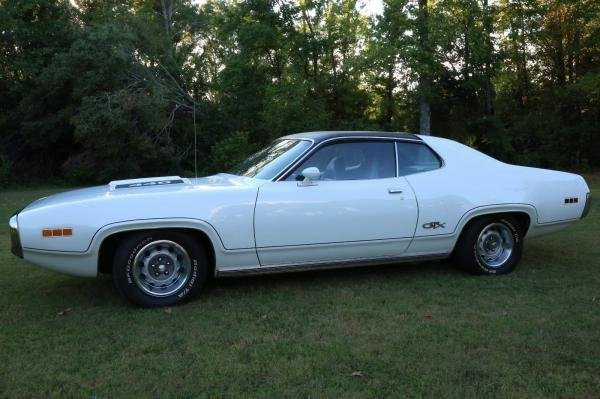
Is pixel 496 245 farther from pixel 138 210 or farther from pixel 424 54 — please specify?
pixel 424 54

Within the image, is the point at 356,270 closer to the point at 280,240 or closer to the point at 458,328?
the point at 280,240

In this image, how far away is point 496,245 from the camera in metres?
5.70

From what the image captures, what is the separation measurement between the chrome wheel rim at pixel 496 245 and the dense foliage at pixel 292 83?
50.5 feet

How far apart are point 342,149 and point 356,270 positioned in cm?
136

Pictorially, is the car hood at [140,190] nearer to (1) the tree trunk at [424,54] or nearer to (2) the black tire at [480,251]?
(2) the black tire at [480,251]

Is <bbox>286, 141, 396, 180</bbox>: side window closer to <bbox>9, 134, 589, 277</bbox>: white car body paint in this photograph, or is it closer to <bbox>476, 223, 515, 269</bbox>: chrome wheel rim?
<bbox>9, 134, 589, 277</bbox>: white car body paint

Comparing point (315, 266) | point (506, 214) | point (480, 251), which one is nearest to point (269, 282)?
point (315, 266)

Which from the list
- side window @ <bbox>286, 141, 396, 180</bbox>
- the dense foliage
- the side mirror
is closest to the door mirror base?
the side mirror

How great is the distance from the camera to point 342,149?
533 centimetres

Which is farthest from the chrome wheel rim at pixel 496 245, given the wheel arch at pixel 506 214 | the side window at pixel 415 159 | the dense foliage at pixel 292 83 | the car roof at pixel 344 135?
the dense foliage at pixel 292 83

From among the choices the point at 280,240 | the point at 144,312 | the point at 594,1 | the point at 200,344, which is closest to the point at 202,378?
the point at 200,344

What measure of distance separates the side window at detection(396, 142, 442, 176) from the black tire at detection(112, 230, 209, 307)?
6.93ft

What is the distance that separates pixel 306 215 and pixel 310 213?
41mm

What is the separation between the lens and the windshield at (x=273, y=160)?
5.14 meters
